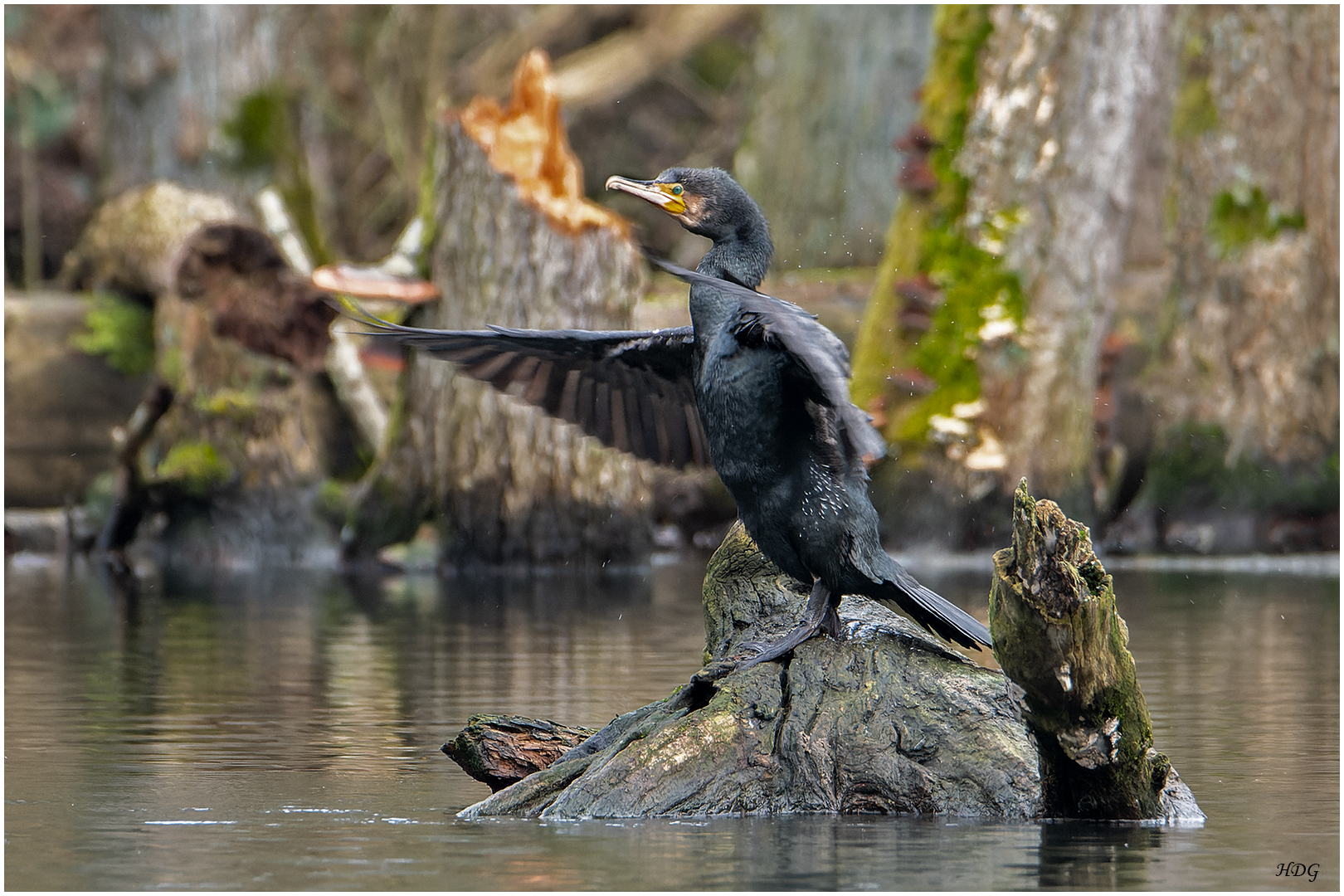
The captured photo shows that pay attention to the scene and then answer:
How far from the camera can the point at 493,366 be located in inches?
269

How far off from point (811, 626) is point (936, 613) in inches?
14.5

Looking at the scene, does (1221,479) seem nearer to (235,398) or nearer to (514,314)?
(514,314)

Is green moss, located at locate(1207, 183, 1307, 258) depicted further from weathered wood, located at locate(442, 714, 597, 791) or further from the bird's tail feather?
weathered wood, located at locate(442, 714, 597, 791)

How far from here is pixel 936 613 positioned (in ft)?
17.5

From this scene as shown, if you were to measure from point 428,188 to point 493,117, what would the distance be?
763mm

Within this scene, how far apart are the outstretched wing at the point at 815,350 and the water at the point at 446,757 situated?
100cm

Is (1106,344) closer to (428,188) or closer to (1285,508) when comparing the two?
(1285,508)

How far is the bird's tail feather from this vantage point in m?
5.33

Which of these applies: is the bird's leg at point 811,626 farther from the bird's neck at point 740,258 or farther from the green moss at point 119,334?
the green moss at point 119,334

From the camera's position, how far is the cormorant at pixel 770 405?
5.05 m

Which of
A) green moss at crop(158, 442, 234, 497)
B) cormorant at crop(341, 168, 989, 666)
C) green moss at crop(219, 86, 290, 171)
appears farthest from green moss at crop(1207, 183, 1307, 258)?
cormorant at crop(341, 168, 989, 666)

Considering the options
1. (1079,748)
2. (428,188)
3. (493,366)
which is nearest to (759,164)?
(428,188)

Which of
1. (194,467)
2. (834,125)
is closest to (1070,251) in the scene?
(834,125)

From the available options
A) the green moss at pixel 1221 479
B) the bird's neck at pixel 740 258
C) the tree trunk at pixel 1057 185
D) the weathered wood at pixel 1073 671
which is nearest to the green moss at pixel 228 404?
the tree trunk at pixel 1057 185
